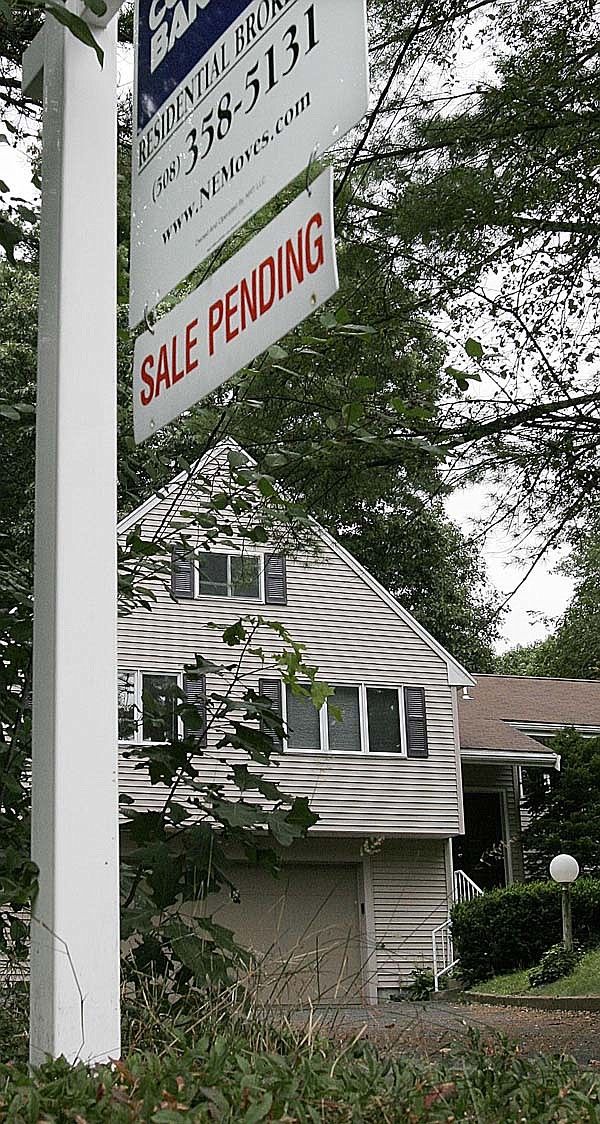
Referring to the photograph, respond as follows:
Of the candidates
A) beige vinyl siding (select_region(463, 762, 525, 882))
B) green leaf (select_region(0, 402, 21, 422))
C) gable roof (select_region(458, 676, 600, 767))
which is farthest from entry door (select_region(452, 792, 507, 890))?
green leaf (select_region(0, 402, 21, 422))

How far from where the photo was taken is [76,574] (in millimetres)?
2271

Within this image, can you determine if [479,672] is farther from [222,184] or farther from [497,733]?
[222,184]

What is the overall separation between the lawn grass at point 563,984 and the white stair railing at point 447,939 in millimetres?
735

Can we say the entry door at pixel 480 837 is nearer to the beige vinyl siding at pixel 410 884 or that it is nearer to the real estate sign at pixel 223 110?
the beige vinyl siding at pixel 410 884

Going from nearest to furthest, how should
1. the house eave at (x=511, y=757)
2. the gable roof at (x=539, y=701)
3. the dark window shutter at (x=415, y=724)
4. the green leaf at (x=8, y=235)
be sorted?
1. the green leaf at (x=8, y=235)
2. the dark window shutter at (x=415, y=724)
3. the house eave at (x=511, y=757)
4. the gable roof at (x=539, y=701)

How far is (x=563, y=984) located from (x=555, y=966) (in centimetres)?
41

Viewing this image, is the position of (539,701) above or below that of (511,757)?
above

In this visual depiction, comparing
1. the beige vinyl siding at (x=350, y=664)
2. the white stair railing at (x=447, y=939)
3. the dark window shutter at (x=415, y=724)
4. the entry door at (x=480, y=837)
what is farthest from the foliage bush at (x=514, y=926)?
the entry door at (x=480, y=837)

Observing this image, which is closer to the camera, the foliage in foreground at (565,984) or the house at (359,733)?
the foliage in foreground at (565,984)

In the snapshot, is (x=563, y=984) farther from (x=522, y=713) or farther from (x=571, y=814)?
(x=522, y=713)

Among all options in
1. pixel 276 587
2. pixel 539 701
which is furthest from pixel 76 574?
pixel 539 701

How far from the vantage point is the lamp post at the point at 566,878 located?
13703 mm

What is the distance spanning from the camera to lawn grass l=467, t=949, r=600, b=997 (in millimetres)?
12867

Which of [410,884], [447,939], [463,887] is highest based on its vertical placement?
[410,884]
